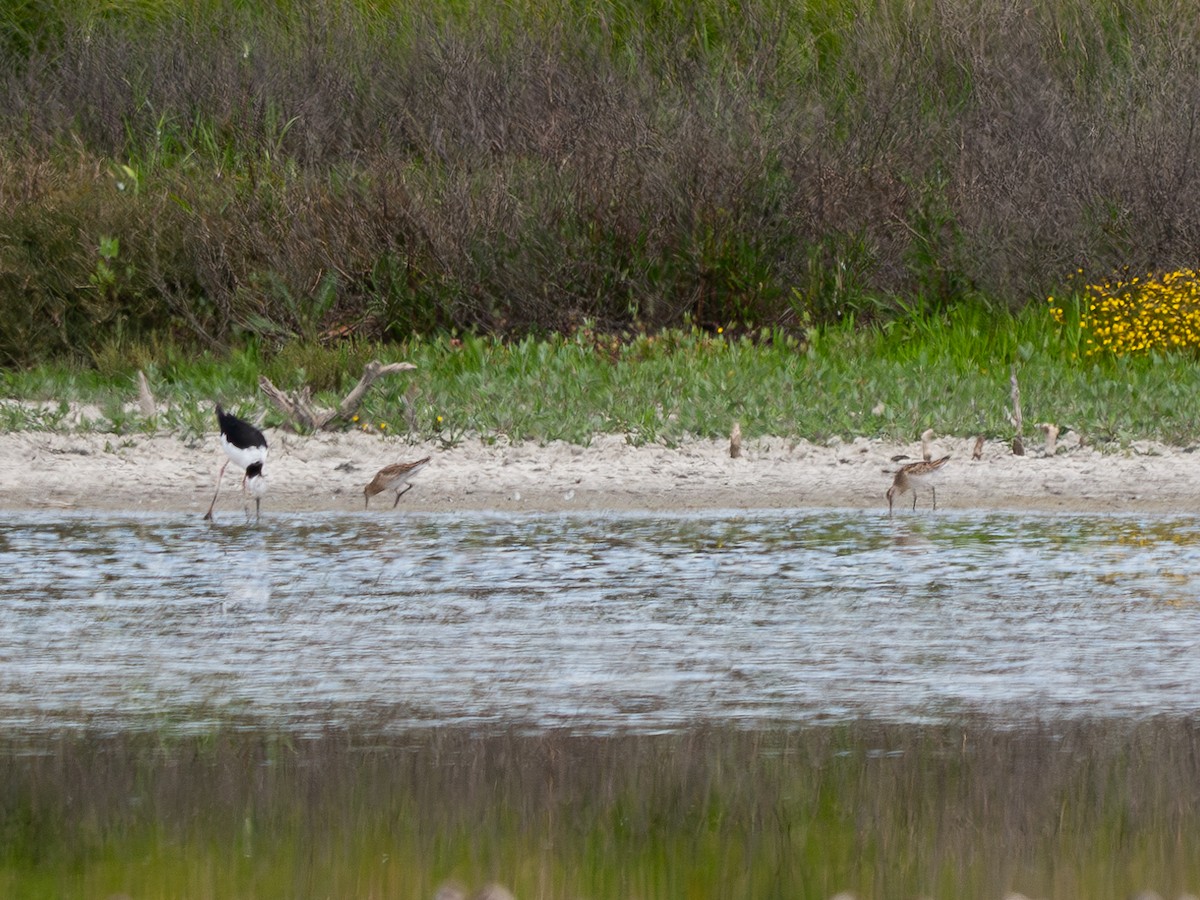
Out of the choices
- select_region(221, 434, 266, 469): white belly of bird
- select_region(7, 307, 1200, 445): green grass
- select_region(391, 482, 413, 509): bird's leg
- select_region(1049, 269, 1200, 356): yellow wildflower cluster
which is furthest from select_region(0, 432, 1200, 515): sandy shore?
select_region(1049, 269, 1200, 356): yellow wildflower cluster

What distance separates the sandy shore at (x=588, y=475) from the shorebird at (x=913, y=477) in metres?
0.11

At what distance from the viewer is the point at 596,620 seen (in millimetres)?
7113

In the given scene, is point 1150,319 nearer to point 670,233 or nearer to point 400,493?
point 670,233

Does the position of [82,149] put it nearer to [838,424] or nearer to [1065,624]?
[838,424]

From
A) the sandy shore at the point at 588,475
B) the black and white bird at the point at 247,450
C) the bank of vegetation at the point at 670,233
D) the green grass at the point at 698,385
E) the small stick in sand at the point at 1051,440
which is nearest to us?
the black and white bird at the point at 247,450

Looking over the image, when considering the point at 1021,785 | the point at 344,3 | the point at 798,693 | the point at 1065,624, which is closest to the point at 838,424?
the point at 1065,624

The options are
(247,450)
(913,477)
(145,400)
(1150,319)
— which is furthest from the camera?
(1150,319)

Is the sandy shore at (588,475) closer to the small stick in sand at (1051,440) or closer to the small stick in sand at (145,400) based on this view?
the small stick in sand at (1051,440)

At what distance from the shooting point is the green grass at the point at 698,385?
A: 11484mm

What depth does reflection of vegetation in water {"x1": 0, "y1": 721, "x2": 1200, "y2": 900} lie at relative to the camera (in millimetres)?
4105

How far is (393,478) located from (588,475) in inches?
43.5

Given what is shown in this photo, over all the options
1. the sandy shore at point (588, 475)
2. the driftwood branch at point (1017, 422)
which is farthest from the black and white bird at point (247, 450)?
the driftwood branch at point (1017, 422)

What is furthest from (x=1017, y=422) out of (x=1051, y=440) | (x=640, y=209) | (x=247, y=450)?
(x=640, y=209)

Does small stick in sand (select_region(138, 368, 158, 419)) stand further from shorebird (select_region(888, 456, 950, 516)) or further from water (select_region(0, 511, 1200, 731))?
shorebird (select_region(888, 456, 950, 516))
